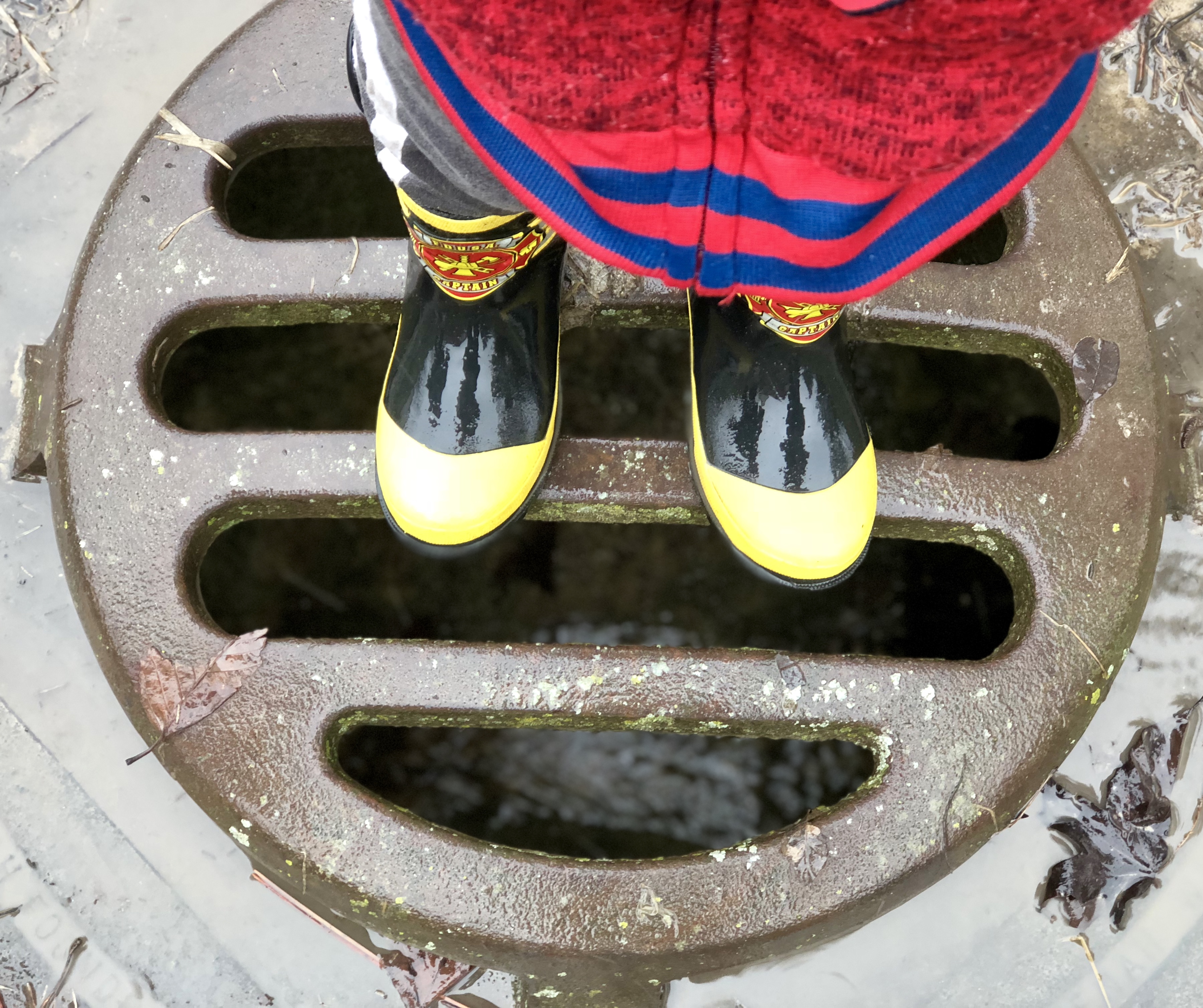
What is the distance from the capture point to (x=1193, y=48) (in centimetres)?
139

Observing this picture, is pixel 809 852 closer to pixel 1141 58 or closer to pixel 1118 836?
pixel 1118 836

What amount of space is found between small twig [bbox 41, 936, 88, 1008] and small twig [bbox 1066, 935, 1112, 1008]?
1340 millimetres

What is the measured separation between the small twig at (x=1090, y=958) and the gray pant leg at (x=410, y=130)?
1.21 meters

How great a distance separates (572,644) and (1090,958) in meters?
0.85

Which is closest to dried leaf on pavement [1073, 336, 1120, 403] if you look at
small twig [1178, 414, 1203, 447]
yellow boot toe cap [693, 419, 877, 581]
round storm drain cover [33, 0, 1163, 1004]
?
round storm drain cover [33, 0, 1163, 1004]

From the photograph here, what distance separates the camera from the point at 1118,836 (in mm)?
1280

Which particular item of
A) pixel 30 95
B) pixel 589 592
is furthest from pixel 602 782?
pixel 30 95

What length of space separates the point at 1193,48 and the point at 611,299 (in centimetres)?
100

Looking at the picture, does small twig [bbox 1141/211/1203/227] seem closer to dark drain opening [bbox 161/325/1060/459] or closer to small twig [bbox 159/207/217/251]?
dark drain opening [bbox 161/325/1060/459]

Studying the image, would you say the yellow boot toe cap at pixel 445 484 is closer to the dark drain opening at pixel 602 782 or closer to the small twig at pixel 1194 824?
the dark drain opening at pixel 602 782

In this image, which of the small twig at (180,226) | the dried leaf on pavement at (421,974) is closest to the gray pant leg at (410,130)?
the small twig at (180,226)

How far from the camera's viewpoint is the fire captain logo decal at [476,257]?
0.92 m

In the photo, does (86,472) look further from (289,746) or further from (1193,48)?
(1193,48)

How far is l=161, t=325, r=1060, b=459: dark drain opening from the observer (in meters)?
1.48
